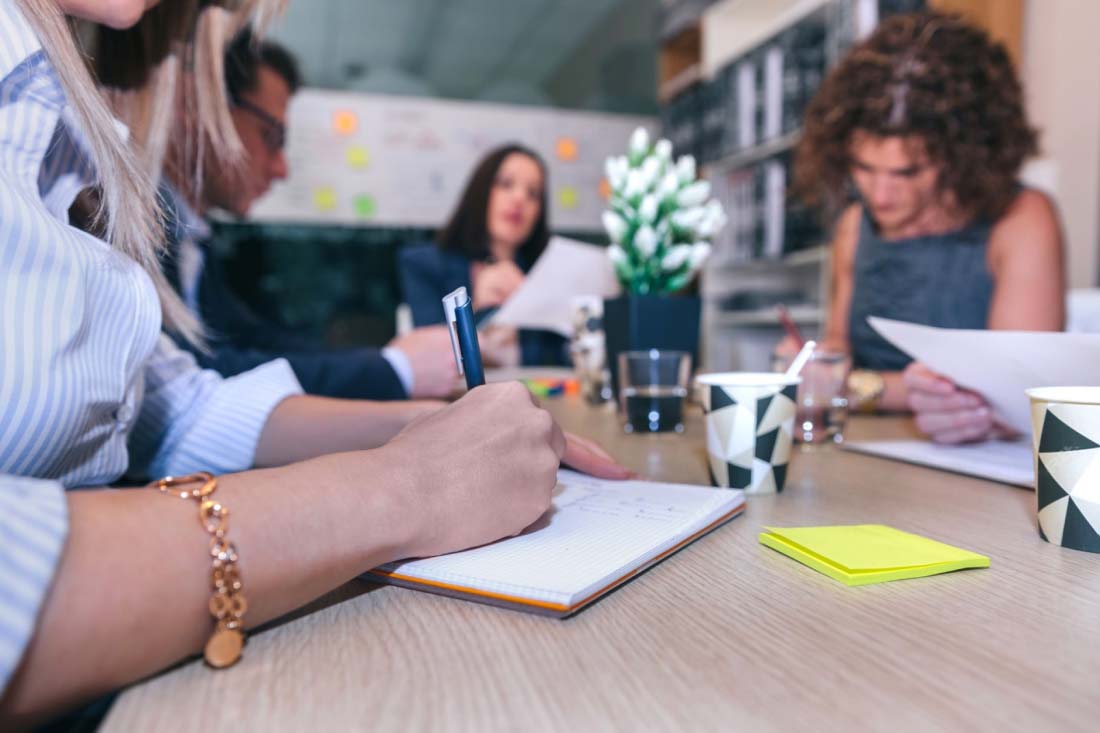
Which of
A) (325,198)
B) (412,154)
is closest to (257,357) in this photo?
(325,198)

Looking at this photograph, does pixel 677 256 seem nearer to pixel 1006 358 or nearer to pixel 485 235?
pixel 1006 358

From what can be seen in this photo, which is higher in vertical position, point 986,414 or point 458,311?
point 458,311

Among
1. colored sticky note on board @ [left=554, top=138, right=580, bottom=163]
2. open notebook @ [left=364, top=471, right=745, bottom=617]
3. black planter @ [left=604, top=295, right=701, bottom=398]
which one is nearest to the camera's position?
open notebook @ [left=364, top=471, right=745, bottom=617]

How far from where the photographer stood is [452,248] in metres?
2.73

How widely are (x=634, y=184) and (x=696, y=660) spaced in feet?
2.67

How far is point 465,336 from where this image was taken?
0.55 m

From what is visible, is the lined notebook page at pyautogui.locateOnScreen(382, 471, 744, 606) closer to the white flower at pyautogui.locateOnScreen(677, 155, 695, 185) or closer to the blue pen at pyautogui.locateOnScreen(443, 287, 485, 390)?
the blue pen at pyautogui.locateOnScreen(443, 287, 485, 390)

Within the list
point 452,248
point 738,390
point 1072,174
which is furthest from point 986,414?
point 452,248

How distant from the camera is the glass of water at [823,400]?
3.01ft

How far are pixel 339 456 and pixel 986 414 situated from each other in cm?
74

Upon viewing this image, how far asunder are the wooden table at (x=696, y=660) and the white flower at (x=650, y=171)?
67cm

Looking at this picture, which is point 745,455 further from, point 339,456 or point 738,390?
point 339,456

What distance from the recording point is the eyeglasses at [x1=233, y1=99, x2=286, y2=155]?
1642mm

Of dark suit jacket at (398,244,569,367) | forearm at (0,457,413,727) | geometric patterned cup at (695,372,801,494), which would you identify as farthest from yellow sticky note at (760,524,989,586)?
dark suit jacket at (398,244,569,367)
